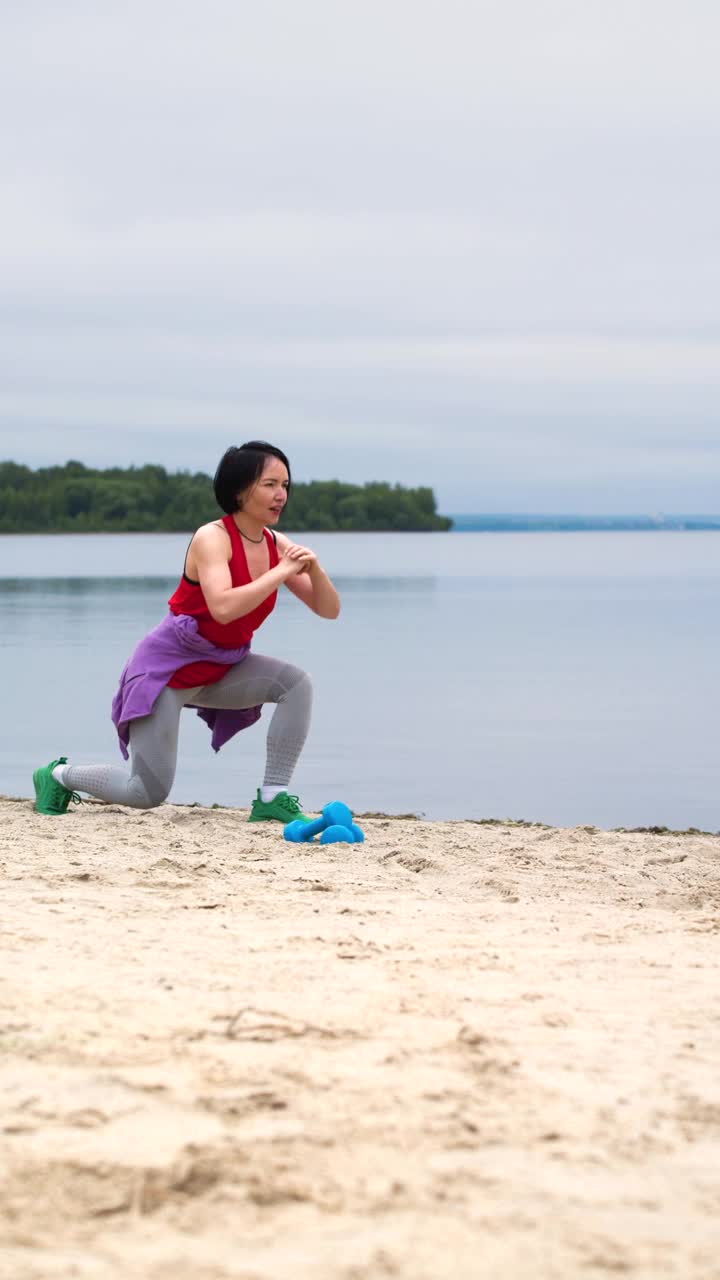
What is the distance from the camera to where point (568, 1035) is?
9.82ft

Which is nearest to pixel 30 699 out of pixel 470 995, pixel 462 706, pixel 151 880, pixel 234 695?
pixel 462 706

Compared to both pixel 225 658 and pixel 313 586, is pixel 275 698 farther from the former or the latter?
pixel 313 586

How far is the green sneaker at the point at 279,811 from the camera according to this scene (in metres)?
6.06

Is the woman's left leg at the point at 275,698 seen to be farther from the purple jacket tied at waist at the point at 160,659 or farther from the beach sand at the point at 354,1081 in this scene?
the beach sand at the point at 354,1081

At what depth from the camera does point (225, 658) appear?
598cm

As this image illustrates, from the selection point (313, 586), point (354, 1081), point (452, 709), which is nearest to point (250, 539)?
point (313, 586)

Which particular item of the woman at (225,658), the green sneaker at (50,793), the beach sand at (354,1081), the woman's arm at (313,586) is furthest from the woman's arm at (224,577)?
the beach sand at (354,1081)

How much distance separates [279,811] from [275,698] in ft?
1.63

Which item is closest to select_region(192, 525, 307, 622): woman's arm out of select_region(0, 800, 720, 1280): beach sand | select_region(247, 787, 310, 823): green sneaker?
select_region(247, 787, 310, 823): green sneaker

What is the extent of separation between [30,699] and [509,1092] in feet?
30.2

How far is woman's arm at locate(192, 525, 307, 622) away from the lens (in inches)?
221

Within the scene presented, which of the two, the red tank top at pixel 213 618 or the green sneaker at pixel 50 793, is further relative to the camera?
the green sneaker at pixel 50 793

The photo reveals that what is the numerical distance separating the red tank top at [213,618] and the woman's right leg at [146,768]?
85 mm

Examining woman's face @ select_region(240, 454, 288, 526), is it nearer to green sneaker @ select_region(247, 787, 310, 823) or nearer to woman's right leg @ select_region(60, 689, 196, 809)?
woman's right leg @ select_region(60, 689, 196, 809)
